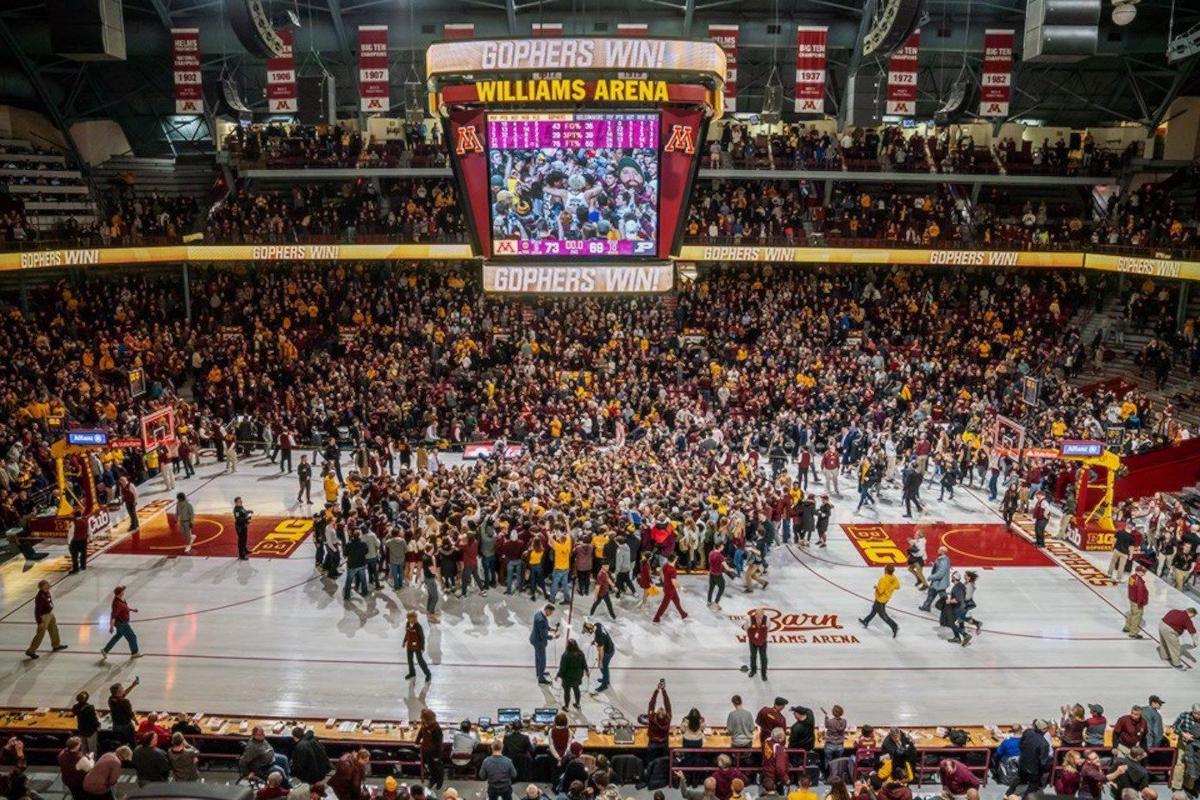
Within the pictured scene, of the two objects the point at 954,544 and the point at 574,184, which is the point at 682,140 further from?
the point at 954,544

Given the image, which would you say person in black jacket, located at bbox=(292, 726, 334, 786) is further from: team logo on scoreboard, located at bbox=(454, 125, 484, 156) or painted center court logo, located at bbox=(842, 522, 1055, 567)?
painted center court logo, located at bbox=(842, 522, 1055, 567)

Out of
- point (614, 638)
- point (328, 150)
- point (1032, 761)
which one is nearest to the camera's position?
point (1032, 761)

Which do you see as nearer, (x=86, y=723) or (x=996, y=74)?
(x=86, y=723)

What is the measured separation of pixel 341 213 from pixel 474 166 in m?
19.9

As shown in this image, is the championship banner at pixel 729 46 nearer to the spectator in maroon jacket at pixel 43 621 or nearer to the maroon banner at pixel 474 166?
the maroon banner at pixel 474 166

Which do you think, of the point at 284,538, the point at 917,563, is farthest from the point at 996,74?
the point at 284,538

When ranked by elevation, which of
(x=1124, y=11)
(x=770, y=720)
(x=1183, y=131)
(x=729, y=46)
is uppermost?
(x=729, y=46)

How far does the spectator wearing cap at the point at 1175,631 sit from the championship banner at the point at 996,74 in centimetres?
1937

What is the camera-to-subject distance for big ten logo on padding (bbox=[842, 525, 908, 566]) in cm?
2050

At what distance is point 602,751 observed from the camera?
12594 millimetres

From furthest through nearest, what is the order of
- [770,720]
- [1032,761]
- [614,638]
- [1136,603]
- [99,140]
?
[99,140], [1136,603], [614,638], [770,720], [1032,761]

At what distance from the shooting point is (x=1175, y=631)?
1571 centimetres

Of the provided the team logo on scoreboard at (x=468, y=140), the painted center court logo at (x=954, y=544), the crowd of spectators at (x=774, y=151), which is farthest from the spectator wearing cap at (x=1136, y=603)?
the crowd of spectators at (x=774, y=151)

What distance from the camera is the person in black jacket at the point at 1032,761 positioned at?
12008mm
